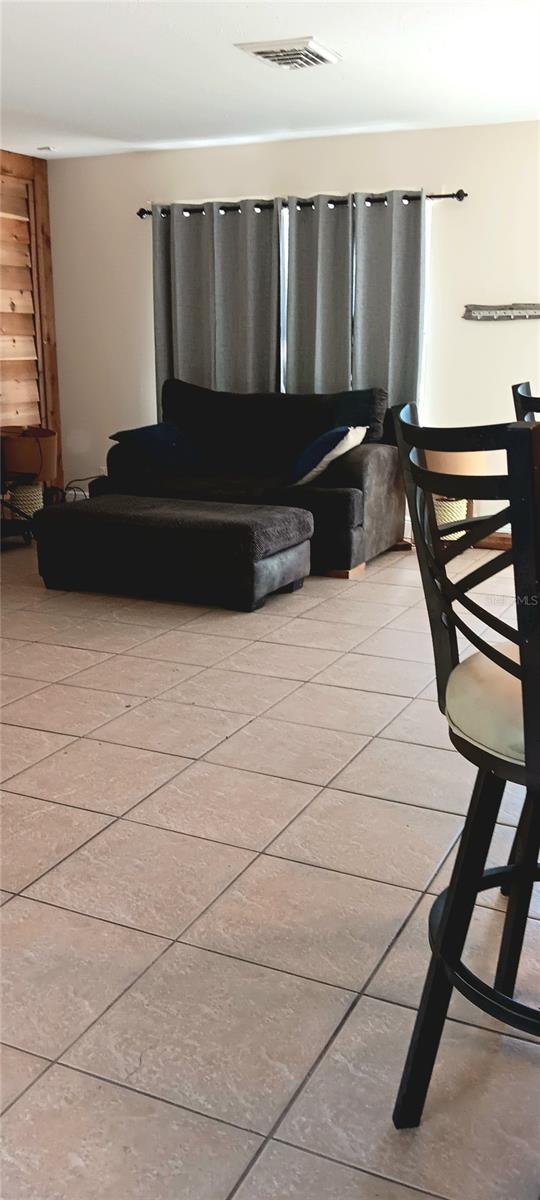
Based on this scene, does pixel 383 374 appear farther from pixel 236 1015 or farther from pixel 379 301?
pixel 236 1015

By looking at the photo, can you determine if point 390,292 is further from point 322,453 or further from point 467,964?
point 467,964

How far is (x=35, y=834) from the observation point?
251 cm

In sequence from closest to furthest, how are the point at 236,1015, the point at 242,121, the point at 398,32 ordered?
the point at 236,1015 < the point at 398,32 < the point at 242,121

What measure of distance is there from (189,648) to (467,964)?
2.25 meters

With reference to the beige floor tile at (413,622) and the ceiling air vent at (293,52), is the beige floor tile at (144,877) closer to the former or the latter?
the beige floor tile at (413,622)

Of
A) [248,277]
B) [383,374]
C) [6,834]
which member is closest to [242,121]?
[248,277]

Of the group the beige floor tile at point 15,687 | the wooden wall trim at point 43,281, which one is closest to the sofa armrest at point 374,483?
the beige floor tile at point 15,687

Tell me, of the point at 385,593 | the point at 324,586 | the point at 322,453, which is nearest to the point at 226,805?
the point at 385,593

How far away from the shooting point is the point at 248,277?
20.8 feet

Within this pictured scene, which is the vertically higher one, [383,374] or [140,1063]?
[383,374]

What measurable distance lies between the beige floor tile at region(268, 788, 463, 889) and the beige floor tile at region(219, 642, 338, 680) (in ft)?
3.52

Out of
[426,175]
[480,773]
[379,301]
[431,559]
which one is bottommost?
[480,773]

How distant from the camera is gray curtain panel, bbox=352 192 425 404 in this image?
235 inches

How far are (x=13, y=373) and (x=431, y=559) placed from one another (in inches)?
230
